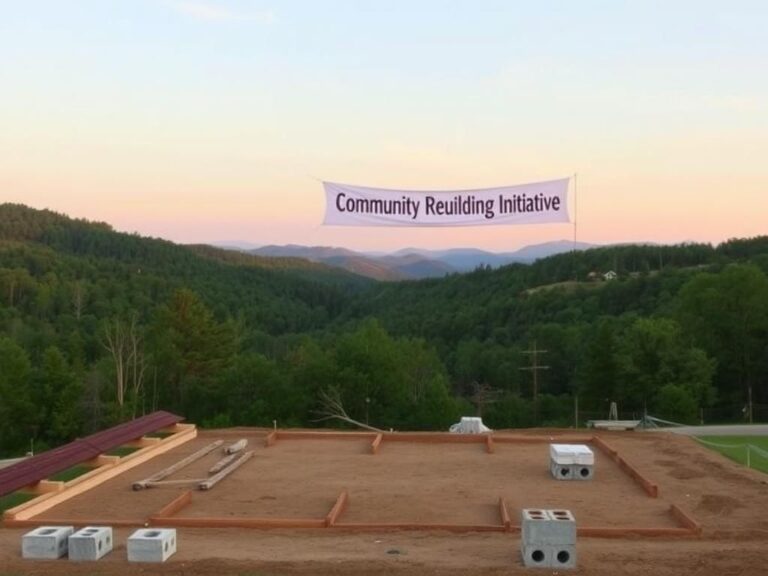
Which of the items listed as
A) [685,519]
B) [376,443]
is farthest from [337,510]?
[376,443]

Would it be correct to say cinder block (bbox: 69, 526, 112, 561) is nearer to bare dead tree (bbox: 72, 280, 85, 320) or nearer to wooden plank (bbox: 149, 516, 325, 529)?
wooden plank (bbox: 149, 516, 325, 529)

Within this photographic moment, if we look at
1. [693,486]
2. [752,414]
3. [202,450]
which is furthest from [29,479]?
[752,414]

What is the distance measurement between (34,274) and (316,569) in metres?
77.1

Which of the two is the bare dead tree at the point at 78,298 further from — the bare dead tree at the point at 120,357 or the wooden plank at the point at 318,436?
the wooden plank at the point at 318,436

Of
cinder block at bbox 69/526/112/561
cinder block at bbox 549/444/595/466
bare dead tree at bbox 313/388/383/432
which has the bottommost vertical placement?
bare dead tree at bbox 313/388/383/432

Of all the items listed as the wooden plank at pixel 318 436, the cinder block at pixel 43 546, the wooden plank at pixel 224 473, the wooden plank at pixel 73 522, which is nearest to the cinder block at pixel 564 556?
the cinder block at pixel 43 546

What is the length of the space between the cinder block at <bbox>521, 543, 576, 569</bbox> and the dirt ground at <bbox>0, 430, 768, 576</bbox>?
14 centimetres

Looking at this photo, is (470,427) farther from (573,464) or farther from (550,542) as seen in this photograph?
(550,542)

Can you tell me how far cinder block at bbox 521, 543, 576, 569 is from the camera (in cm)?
1011

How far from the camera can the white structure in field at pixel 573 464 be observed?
16812 millimetres

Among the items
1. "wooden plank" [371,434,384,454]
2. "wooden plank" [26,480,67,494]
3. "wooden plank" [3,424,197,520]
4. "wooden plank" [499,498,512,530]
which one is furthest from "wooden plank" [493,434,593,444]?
"wooden plank" [26,480,67,494]

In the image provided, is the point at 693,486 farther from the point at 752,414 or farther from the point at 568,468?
the point at 752,414

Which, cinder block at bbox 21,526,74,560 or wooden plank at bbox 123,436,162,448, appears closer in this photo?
cinder block at bbox 21,526,74,560

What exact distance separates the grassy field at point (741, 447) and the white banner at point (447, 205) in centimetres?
832
